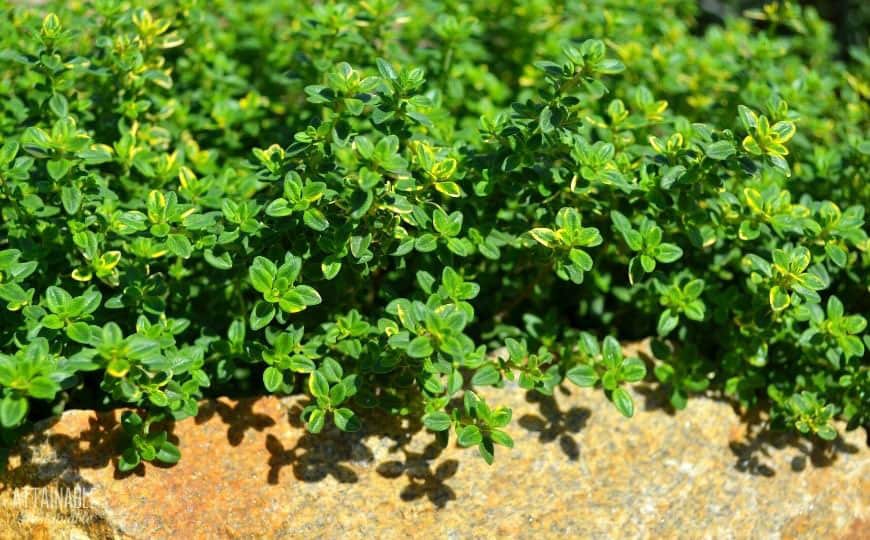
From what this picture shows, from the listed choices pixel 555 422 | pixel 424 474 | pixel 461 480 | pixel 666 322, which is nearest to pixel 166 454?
pixel 424 474

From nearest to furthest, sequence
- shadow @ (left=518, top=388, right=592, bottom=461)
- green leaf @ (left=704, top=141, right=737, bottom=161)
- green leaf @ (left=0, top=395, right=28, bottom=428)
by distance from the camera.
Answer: green leaf @ (left=0, top=395, right=28, bottom=428) → green leaf @ (left=704, top=141, right=737, bottom=161) → shadow @ (left=518, top=388, right=592, bottom=461)

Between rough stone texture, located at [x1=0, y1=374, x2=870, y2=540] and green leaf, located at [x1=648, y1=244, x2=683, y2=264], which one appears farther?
green leaf, located at [x1=648, y1=244, x2=683, y2=264]

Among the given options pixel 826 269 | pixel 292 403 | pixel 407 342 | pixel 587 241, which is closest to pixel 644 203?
pixel 587 241

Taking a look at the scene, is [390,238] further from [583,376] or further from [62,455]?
[62,455]

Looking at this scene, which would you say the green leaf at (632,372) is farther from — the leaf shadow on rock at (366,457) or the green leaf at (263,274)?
the green leaf at (263,274)

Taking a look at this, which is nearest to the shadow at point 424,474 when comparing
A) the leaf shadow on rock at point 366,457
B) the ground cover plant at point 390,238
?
the leaf shadow on rock at point 366,457

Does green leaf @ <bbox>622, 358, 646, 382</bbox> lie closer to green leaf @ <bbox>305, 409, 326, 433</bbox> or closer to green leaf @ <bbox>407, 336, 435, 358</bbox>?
green leaf @ <bbox>407, 336, 435, 358</bbox>

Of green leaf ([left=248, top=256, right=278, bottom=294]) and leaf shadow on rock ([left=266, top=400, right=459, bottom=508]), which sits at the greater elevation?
green leaf ([left=248, top=256, right=278, bottom=294])

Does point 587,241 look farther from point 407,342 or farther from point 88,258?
point 88,258

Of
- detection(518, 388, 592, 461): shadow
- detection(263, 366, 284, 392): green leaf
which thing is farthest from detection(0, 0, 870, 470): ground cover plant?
detection(518, 388, 592, 461): shadow
